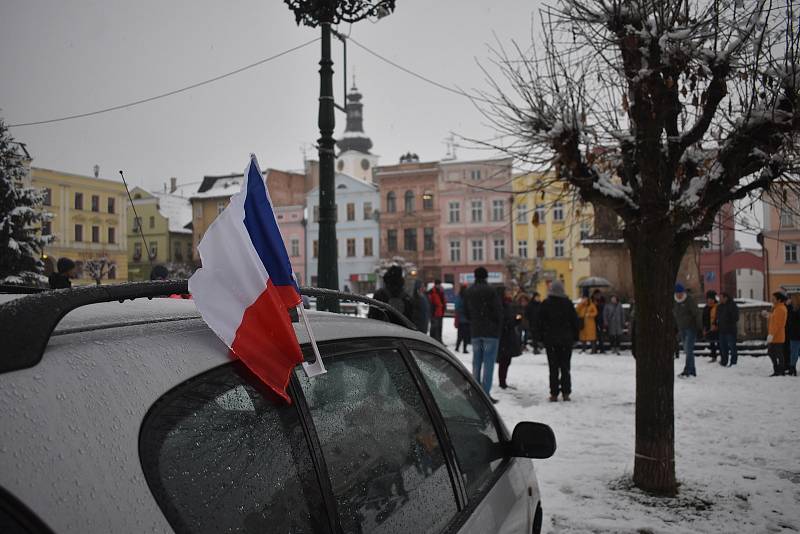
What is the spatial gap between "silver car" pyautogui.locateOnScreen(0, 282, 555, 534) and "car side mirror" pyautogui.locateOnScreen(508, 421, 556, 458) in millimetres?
486

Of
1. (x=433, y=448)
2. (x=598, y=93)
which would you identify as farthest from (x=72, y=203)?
(x=433, y=448)

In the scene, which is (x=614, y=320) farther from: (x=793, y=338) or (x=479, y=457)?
(x=479, y=457)

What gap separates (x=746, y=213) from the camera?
6887mm

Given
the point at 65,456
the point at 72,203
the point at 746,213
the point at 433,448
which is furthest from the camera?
the point at 72,203

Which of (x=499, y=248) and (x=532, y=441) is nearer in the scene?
(x=532, y=441)

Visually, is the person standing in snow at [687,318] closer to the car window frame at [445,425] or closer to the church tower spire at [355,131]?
the car window frame at [445,425]

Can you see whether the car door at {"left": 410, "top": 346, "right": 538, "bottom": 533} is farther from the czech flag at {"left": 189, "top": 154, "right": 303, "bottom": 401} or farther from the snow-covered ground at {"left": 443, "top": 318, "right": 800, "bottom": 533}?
the snow-covered ground at {"left": 443, "top": 318, "right": 800, "bottom": 533}

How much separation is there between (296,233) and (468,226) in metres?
16.1

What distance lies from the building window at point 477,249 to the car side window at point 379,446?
5367 centimetres

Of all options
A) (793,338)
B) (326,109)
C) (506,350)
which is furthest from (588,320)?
(326,109)

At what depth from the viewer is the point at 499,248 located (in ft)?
181

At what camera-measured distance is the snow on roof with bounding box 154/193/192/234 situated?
62.9m

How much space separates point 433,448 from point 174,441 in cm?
109

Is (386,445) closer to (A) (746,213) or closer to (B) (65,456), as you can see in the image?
(B) (65,456)
